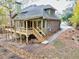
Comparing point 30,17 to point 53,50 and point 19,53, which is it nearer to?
point 53,50

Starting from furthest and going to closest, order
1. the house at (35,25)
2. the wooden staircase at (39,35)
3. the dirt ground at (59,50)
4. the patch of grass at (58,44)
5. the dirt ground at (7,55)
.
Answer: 1. the house at (35,25)
2. the wooden staircase at (39,35)
3. the patch of grass at (58,44)
4. the dirt ground at (7,55)
5. the dirt ground at (59,50)

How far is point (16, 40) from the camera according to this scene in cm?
3428

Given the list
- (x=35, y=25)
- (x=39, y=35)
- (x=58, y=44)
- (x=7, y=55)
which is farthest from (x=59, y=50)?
(x=35, y=25)

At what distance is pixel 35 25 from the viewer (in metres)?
35.0

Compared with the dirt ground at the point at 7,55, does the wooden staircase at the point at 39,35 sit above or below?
above

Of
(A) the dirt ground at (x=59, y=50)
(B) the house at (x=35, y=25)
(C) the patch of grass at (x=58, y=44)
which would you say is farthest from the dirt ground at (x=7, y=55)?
(B) the house at (x=35, y=25)

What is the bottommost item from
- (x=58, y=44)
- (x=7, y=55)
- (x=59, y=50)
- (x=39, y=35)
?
(x=7, y=55)

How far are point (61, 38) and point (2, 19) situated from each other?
2042 cm

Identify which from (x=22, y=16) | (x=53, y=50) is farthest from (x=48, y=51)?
(x=22, y=16)

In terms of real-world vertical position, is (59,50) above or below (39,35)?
below

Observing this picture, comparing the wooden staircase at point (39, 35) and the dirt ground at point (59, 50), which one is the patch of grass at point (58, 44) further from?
the wooden staircase at point (39, 35)

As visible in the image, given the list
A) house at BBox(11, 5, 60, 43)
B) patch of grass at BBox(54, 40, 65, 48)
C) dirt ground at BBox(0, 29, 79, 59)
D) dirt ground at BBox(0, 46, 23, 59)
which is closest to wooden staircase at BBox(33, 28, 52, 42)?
house at BBox(11, 5, 60, 43)

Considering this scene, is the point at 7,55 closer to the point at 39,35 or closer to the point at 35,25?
the point at 39,35

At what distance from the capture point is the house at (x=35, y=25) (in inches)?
1261
